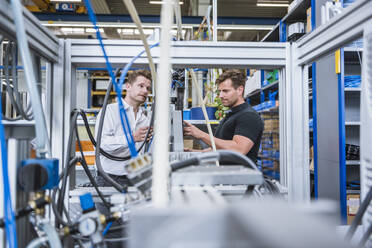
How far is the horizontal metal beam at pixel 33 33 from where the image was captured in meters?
0.50

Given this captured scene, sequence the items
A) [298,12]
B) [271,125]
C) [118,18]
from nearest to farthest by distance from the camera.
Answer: [298,12], [271,125], [118,18]

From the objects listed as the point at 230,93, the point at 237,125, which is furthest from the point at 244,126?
the point at 230,93

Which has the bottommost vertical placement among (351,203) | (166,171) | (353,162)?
(351,203)

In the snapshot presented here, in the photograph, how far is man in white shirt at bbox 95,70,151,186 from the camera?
1702 millimetres

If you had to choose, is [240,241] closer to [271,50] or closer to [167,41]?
[167,41]

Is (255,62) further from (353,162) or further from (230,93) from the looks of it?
(353,162)

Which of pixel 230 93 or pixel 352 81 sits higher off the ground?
pixel 352 81

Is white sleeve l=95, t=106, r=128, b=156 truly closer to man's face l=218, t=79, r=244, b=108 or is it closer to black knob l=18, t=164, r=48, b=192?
man's face l=218, t=79, r=244, b=108

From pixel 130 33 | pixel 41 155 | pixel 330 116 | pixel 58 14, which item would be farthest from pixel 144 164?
pixel 130 33

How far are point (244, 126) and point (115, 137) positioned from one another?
0.83 metres

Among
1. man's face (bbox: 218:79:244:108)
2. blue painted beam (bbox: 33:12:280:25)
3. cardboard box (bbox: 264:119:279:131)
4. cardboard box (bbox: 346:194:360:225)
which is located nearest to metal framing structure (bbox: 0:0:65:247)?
man's face (bbox: 218:79:244:108)

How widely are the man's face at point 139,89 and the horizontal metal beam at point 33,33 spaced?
116 centimetres

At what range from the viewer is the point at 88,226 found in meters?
0.46

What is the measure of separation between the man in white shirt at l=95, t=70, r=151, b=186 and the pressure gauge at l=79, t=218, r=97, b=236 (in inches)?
44.7
